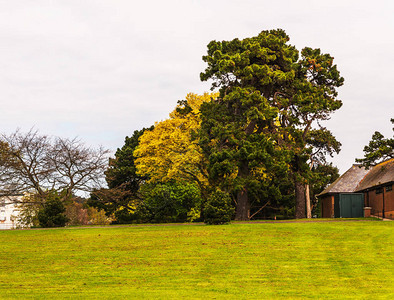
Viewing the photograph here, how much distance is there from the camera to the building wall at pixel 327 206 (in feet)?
162

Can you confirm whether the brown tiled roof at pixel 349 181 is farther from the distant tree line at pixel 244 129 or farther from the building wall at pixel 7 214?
the building wall at pixel 7 214

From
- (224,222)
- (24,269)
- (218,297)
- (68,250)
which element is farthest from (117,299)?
(224,222)

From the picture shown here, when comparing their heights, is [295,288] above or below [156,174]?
below

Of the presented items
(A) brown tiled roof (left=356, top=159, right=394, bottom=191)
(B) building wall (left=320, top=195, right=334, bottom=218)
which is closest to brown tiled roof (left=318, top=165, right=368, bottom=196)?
(A) brown tiled roof (left=356, top=159, right=394, bottom=191)

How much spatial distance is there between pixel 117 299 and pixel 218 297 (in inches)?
124

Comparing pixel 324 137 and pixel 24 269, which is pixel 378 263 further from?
pixel 324 137

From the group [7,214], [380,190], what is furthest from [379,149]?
[7,214]

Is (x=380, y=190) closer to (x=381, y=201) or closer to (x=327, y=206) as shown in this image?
(x=381, y=201)

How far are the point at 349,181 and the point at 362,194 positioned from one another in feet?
12.7

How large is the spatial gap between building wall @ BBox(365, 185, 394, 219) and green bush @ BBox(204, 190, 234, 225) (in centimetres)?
1576

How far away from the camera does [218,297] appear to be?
1502 centimetres

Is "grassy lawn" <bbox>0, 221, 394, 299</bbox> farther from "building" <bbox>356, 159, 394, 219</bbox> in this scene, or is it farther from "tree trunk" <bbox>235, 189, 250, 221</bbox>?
"tree trunk" <bbox>235, 189, 250, 221</bbox>

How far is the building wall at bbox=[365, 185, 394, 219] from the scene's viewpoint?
1578 inches

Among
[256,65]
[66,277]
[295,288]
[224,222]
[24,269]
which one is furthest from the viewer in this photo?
[256,65]
